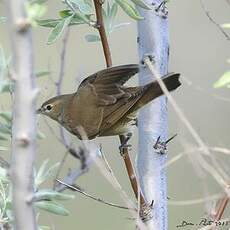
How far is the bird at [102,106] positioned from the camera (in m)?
2.35

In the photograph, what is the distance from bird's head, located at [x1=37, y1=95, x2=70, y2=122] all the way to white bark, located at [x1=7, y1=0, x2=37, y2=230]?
Result: 1.71 metres

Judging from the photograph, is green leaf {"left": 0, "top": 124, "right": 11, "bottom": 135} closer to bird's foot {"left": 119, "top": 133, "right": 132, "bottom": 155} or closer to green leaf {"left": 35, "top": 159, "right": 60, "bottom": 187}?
green leaf {"left": 35, "top": 159, "right": 60, "bottom": 187}

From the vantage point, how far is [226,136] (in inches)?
191

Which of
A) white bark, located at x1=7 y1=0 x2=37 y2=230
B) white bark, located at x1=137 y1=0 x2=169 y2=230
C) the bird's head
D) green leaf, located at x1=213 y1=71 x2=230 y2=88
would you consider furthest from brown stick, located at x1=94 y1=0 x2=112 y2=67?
the bird's head

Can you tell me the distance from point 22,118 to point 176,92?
4322mm

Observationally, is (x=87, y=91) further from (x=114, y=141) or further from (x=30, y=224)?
(x=114, y=141)

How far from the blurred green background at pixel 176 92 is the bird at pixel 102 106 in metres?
1.56

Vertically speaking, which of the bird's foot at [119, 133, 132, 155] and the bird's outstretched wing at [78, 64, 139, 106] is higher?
the bird's outstretched wing at [78, 64, 139, 106]

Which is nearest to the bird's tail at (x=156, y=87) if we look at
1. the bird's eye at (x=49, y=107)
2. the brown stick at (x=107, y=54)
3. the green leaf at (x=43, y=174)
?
the brown stick at (x=107, y=54)

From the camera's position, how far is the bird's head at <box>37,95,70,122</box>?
2.77m

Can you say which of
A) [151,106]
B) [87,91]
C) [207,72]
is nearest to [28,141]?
[151,106]

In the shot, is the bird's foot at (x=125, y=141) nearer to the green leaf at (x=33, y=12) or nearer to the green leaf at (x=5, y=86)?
the green leaf at (x=5, y=86)

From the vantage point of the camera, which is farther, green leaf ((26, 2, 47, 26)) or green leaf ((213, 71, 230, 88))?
green leaf ((213, 71, 230, 88))

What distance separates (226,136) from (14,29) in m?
3.98
